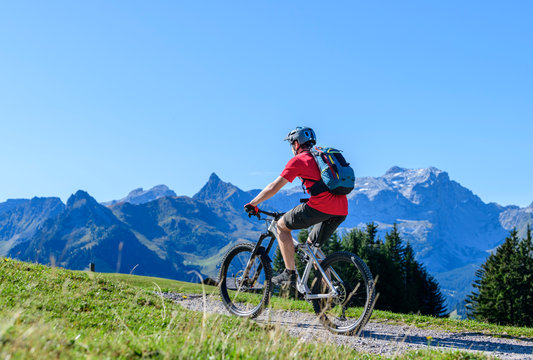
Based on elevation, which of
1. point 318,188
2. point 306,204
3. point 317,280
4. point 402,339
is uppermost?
point 318,188

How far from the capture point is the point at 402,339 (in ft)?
30.9

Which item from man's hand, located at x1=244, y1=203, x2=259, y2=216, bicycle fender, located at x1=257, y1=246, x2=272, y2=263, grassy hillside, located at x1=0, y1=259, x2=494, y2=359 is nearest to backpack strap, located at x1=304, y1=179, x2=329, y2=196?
man's hand, located at x1=244, y1=203, x2=259, y2=216

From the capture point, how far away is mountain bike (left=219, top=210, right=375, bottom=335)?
26.3 ft

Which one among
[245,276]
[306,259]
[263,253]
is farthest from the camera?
[245,276]

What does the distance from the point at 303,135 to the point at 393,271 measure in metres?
48.0

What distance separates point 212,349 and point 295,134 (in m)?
4.86

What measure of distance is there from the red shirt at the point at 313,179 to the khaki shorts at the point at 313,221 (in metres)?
0.12

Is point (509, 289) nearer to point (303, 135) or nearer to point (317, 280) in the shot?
point (317, 280)

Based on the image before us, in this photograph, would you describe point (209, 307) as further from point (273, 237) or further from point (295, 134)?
point (295, 134)

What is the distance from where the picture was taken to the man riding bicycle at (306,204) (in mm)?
8023

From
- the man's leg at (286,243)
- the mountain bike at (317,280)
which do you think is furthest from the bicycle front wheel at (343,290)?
the man's leg at (286,243)

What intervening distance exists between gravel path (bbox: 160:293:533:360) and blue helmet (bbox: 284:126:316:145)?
3230 millimetres

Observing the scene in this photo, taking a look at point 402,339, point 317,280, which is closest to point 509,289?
point 402,339

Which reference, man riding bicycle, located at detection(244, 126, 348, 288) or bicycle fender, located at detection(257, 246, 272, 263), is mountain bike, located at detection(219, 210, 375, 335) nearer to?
bicycle fender, located at detection(257, 246, 272, 263)
